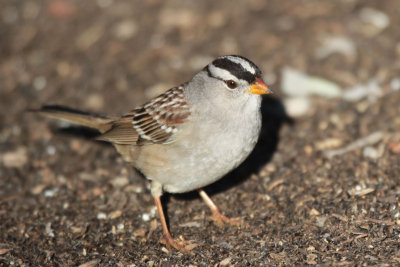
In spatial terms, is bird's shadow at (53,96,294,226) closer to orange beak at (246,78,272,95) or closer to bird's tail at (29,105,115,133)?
bird's tail at (29,105,115,133)

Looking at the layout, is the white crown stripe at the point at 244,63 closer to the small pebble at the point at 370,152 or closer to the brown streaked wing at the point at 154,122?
the brown streaked wing at the point at 154,122

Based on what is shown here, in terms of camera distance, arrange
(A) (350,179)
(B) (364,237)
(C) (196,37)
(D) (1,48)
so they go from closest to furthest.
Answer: (B) (364,237) → (A) (350,179) → (C) (196,37) → (D) (1,48)

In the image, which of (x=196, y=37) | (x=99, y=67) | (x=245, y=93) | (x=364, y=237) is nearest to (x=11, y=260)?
(x=245, y=93)

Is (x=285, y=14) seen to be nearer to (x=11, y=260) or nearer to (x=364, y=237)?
(x=364, y=237)

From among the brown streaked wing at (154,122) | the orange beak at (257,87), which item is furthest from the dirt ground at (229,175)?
the orange beak at (257,87)

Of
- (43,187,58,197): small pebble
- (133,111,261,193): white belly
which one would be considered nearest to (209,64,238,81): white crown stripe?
(133,111,261,193): white belly
